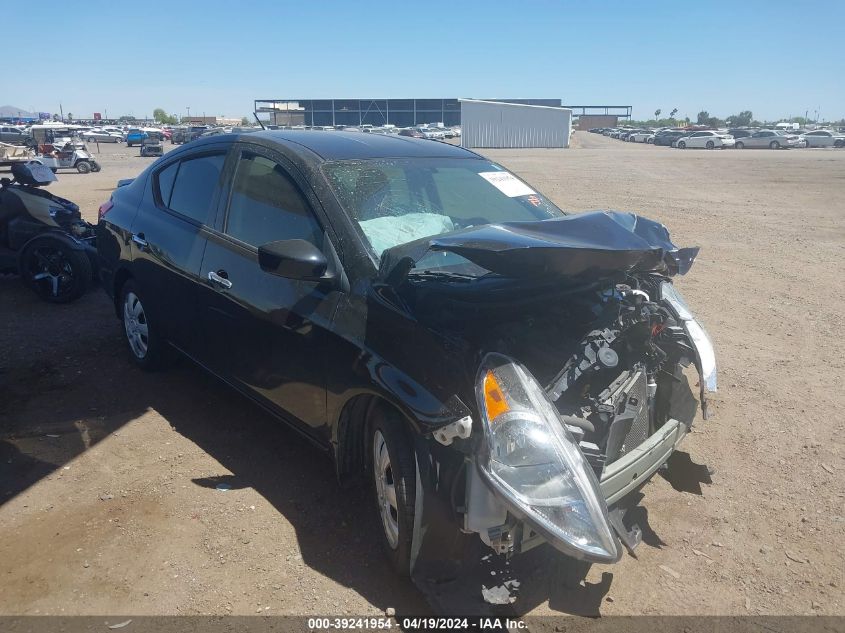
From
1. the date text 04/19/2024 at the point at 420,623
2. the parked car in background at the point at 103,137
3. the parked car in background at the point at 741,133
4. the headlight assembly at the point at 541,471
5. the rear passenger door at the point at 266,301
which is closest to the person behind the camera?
the headlight assembly at the point at 541,471

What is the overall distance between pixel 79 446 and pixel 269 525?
1.59 meters

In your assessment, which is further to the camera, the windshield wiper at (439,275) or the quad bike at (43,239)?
the quad bike at (43,239)

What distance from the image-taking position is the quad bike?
22.6 feet

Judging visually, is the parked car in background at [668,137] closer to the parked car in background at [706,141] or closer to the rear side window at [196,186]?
the parked car in background at [706,141]

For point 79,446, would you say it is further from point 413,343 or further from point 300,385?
point 413,343

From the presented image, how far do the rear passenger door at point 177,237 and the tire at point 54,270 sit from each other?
261 centimetres

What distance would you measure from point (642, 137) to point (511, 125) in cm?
1965

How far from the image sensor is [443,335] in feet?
8.71

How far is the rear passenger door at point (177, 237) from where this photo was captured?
13.4 feet

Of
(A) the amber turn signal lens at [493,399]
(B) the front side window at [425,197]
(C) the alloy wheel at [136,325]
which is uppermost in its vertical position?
(B) the front side window at [425,197]

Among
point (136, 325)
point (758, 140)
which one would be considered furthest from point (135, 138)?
point (136, 325)

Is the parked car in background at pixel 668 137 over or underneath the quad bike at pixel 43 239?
underneath

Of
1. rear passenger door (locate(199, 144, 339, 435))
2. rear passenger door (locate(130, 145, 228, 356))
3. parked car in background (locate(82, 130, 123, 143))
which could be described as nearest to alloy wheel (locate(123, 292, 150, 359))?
rear passenger door (locate(130, 145, 228, 356))

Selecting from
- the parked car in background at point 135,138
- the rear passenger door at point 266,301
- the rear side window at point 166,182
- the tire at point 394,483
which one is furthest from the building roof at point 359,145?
the parked car in background at point 135,138
